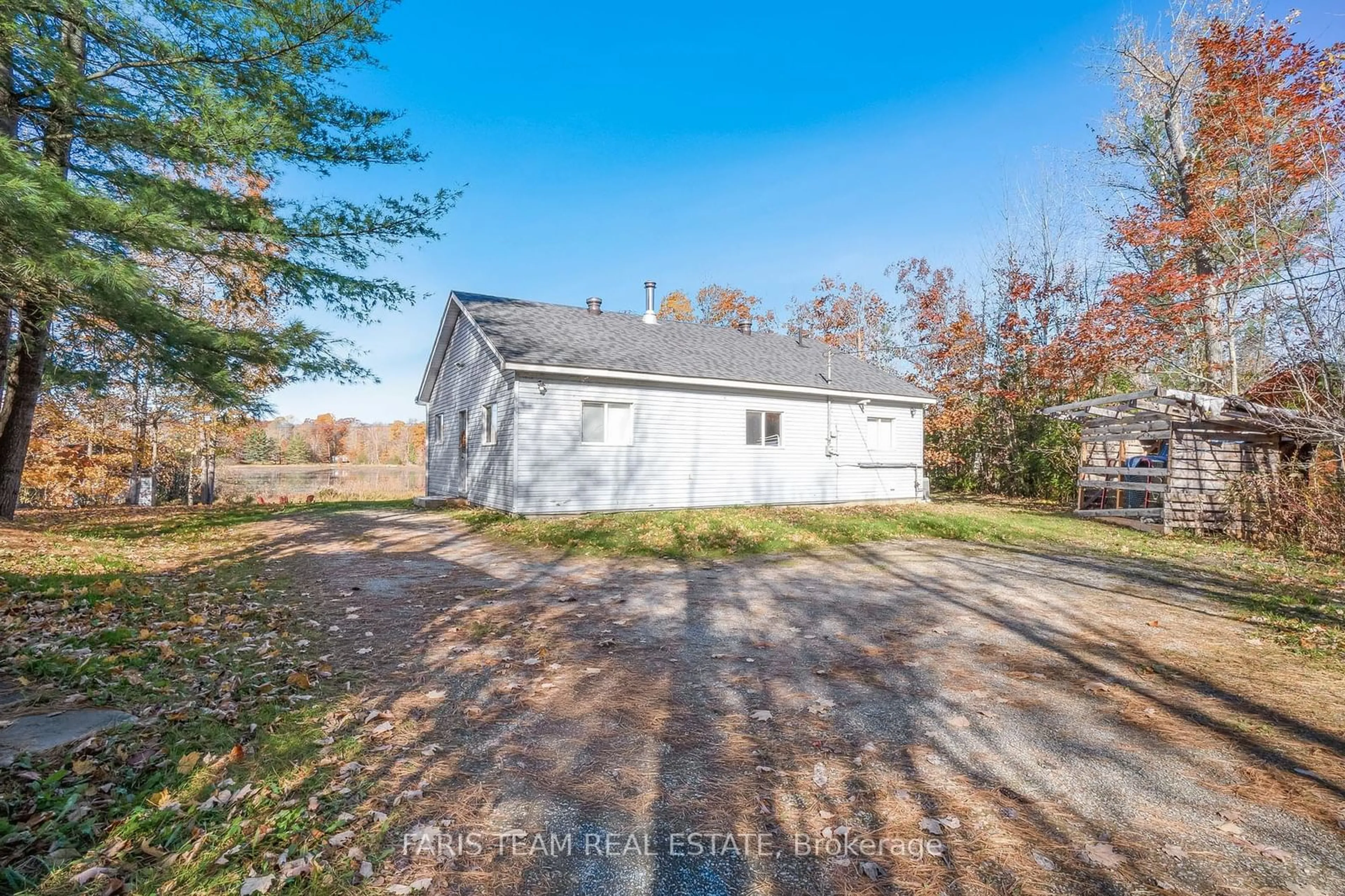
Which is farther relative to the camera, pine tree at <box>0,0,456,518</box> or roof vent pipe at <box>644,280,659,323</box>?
roof vent pipe at <box>644,280,659,323</box>

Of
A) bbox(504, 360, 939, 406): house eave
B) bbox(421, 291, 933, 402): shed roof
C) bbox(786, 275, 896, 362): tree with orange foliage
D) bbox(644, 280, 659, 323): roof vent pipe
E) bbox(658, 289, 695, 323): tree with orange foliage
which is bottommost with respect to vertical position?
bbox(504, 360, 939, 406): house eave

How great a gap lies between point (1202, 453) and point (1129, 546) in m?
4.07

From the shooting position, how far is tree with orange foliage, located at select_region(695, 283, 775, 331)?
36844 millimetres

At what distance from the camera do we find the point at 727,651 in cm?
480

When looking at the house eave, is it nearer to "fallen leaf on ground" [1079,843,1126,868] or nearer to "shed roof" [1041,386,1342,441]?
"shed roof" [1041,386,1342,441]

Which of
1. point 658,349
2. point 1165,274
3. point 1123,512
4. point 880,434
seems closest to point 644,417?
point 658,349

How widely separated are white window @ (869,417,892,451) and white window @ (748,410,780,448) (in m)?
3.57

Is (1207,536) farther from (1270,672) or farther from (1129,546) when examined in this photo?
(1270,672)

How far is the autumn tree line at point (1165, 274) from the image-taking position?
6.64m

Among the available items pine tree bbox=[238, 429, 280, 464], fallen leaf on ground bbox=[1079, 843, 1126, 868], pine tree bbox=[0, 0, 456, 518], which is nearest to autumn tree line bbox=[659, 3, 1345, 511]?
fallen leaf on ground bbox=[1079, 843, 1126, 868]

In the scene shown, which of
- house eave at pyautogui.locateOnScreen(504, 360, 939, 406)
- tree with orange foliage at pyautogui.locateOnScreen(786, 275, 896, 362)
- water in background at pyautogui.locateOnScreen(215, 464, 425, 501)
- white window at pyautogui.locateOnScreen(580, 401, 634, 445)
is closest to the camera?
house eave at pyautogui.locateOnScreen(504, 360, 939, 406)

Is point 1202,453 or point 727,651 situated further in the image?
point 1202,453

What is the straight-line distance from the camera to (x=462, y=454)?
A: 52.2 ft

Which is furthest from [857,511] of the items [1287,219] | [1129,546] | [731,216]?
[731,216]
